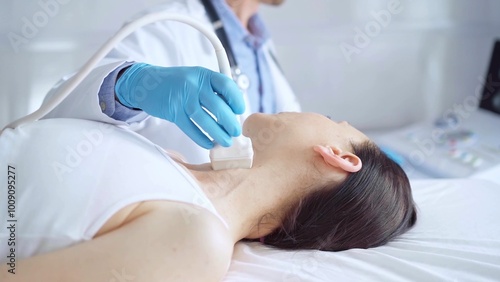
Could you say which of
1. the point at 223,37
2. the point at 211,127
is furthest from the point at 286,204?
the point at 223,37

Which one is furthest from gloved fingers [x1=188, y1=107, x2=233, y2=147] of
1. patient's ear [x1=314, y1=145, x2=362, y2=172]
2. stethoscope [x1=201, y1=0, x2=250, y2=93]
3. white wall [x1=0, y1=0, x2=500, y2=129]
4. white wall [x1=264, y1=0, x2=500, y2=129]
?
white wall [x1=264, y1=0, x2=500, y2=129]

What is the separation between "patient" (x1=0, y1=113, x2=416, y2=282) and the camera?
862 mm

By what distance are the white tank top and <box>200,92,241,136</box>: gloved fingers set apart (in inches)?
4.6

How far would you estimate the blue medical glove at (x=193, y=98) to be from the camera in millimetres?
980

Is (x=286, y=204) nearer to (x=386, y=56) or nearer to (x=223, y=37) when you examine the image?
(x=223, y=37)

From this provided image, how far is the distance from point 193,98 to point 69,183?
0.87ft

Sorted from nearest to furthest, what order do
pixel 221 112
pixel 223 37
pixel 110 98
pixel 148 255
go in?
pixel 148 255 < pixel 221 112 < pixel 110 98 < pixel 223 37

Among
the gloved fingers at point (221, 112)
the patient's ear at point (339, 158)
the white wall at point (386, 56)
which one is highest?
the gloved fingers at point (221, 112)

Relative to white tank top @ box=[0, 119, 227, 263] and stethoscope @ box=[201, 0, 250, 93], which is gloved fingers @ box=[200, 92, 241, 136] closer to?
white tank top @ box=[0, 119, 227, 263]

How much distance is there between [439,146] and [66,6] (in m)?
1.57

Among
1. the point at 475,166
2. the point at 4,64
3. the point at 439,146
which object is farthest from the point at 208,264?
the point at 439,146

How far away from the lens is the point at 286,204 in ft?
3.59

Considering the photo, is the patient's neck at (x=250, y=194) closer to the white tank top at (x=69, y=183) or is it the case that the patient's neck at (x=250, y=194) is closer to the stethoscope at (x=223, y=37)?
the white tank top at (x=69, y=183)

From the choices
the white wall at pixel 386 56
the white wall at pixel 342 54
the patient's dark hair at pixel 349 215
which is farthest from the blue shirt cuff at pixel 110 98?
the white wall at pixel 386 56
